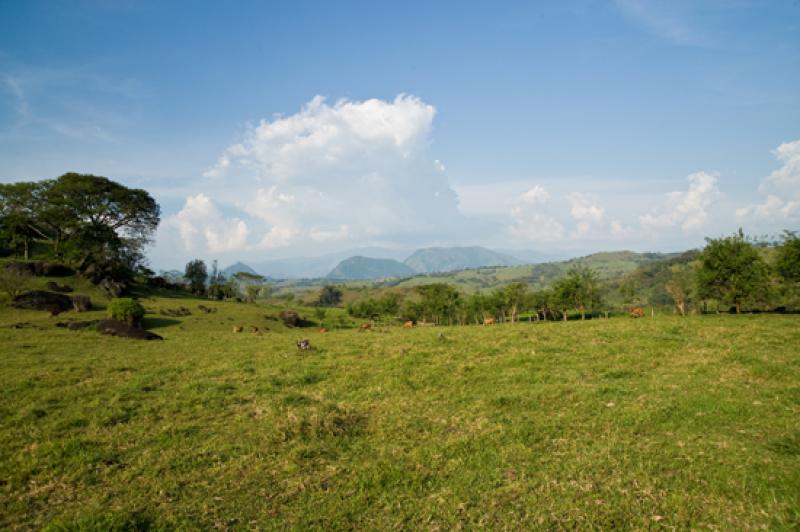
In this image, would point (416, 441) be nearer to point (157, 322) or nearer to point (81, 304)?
point (157, 322)

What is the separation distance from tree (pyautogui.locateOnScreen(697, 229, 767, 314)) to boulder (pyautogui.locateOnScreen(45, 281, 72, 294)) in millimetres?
79892

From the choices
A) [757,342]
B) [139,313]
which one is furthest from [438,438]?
[139,313]

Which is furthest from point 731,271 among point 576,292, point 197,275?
point 197,275

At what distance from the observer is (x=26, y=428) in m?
10.6

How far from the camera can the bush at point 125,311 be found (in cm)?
4159

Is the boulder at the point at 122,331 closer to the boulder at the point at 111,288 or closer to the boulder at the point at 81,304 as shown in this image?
the boulder at the point at 81,304

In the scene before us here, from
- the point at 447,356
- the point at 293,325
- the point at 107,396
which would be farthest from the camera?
the point at 293,325

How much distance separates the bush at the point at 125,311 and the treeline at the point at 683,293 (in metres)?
53.6

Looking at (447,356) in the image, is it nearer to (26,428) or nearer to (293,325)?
(26,428)

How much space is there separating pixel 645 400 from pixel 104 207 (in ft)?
291

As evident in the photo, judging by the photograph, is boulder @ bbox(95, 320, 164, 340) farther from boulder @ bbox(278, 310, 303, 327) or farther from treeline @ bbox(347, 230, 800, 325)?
treeline @ bbox(347, 230, 800, 325)

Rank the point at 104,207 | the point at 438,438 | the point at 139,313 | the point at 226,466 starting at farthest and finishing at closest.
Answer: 1. the point at 104,207
2. the point at 139,313
3. the point at 438,438
4. the point at 226,466

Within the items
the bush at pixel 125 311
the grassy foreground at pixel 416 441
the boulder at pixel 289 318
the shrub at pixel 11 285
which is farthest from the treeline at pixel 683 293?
the shrub at pixel 11 285

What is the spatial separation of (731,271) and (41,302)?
76039mm
